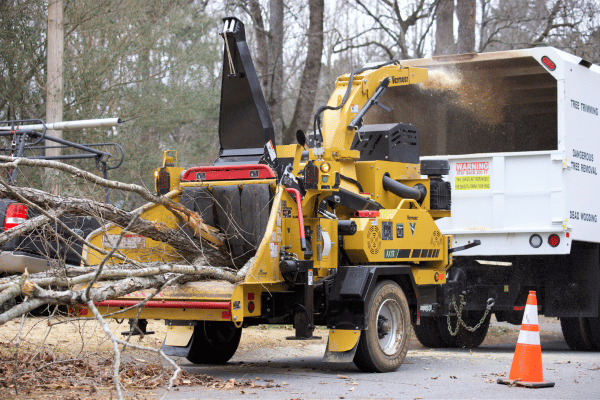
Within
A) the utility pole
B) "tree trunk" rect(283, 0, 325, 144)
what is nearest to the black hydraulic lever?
the utility pole

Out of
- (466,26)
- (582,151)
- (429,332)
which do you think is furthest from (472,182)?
(466,26)

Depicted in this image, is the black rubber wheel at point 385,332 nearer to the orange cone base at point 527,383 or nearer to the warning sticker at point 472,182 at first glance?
the orange cone base at point 527,383

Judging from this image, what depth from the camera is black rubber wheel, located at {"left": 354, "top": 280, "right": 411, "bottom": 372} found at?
7.97 meters

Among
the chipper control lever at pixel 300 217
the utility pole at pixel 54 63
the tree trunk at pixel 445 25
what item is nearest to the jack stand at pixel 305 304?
the chipper control lever at pixel 300 217

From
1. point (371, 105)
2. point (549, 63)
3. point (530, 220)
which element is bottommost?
point (530, 220)

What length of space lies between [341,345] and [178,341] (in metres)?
2.00

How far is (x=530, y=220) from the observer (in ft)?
33.9

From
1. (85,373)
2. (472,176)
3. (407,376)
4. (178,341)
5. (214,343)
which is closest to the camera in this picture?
(85,373)

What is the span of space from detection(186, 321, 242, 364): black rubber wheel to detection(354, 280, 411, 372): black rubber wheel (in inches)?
68.7

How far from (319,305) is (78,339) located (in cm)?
337

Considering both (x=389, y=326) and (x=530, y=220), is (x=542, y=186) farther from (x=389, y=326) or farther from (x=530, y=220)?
(x=389, y=326)

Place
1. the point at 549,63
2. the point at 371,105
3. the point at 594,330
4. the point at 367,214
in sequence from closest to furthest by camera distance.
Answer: the point at 367,214, the point at 371,105, the point at 549,63, the point at 594,330

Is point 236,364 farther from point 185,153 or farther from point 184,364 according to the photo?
point 185,153

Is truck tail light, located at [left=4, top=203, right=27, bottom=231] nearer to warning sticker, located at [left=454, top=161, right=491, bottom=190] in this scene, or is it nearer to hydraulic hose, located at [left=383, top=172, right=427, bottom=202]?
hydraulic hose, located at [left=383, top=172, right=427, bottom=202]
